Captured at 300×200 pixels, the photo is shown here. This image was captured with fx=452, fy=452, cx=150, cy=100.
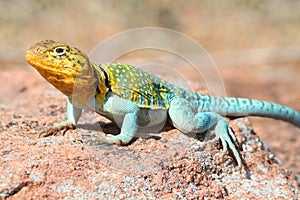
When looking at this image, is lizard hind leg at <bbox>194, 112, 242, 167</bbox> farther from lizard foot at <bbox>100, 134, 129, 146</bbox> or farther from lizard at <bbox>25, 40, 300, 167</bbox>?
lizard foot at <bbox>100, 134, 129, 146</bbox>

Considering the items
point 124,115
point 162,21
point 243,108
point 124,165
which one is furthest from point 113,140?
point 162,21

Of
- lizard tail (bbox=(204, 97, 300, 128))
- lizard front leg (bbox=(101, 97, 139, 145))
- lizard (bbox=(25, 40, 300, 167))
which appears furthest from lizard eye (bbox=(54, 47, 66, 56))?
lizard tail (bbox=(204, 97, 300, 128))

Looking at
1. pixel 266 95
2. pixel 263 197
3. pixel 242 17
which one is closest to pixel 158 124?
pixel 263 197

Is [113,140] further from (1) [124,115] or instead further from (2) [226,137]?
(2) [226,137]

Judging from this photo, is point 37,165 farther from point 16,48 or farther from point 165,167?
point 16,48

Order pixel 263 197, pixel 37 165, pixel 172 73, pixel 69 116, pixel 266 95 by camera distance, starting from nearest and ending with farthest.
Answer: pixel 37 165 < pixel 263 197 < pixel 69 116 < pixel 172 73 < pixel 266 95

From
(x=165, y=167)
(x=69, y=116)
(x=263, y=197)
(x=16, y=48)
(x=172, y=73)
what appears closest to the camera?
(x=165, y=167)

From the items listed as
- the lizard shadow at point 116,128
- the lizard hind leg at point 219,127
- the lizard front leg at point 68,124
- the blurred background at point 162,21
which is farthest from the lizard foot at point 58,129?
the blurred background at point 162,21
